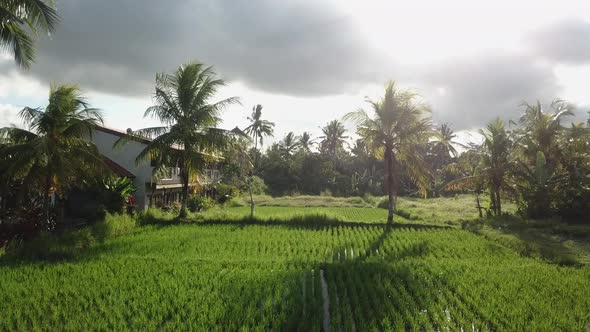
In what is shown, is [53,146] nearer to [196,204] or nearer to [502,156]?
[196,204]

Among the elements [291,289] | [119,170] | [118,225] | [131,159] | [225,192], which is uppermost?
[131,159]

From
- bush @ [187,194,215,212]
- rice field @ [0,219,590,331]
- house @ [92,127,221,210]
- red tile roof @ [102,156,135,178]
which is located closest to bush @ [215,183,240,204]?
bush @ [187,194,215,212]

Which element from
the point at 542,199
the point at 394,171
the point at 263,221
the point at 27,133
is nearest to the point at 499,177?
the point at 542,199

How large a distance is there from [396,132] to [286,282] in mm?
11672

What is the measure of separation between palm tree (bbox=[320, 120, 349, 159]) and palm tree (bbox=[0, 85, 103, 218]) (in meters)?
42.2

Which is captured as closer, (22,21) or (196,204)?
(22,21)

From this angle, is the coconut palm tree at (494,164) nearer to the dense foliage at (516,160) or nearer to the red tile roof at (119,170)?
the dense foliage at (516,160)

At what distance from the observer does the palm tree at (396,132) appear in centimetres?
1702

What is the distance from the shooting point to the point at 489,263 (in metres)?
9.89

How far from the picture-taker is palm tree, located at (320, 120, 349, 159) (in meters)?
53.4

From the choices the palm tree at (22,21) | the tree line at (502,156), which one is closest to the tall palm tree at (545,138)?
the tree line at (502,156)

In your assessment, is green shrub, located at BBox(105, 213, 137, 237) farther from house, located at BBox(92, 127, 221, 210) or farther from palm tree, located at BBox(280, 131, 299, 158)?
palm tree, located at BBox(280, 131, 299, 158)

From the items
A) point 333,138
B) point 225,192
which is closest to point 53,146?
point 225,192

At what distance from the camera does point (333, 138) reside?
176 feet
